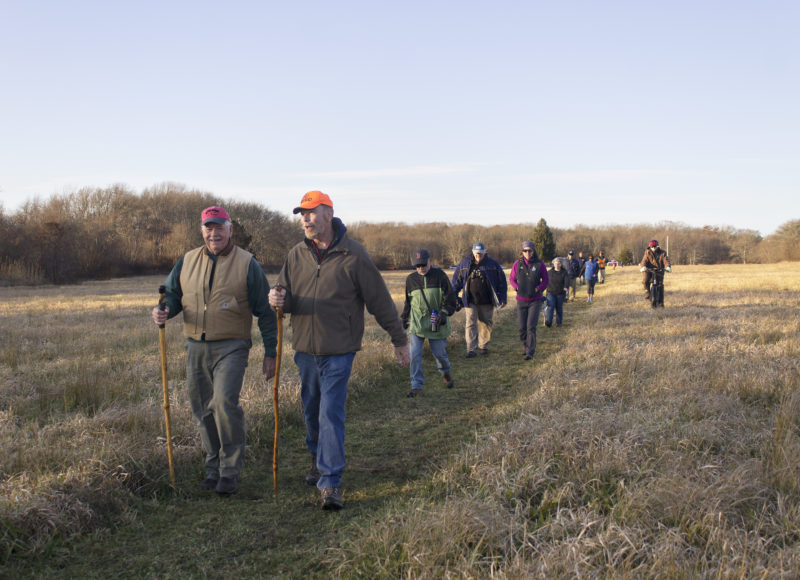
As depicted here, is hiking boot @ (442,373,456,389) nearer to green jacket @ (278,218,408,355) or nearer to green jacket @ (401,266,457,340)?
green jacket @ (401,266,457,340)

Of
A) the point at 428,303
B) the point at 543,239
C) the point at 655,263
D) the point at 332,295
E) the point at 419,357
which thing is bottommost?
the point at 419,357

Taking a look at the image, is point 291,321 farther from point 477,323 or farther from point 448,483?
point 477,323

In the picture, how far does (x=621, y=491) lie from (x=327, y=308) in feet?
8.54

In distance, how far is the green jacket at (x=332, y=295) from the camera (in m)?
4.72

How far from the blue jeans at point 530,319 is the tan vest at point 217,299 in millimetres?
7274

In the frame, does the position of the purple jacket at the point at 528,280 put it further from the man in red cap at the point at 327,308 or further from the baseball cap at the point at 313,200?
the baseball cap at the point at 313,200

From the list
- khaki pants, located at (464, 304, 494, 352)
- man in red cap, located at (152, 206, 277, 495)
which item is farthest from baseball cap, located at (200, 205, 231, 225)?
khaki pants, located at (464, 304, 494, 352)

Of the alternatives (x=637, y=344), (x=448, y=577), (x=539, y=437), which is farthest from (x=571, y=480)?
(x=637, y=344)

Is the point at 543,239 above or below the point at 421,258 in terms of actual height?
above

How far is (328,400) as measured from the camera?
15.5ft

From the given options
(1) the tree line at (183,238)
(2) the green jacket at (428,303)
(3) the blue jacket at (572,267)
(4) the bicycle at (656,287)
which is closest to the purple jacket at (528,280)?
(2) the green jacket at (428,303)

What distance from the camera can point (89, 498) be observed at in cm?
434

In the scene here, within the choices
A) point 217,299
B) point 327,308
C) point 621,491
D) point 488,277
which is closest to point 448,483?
point 621,491

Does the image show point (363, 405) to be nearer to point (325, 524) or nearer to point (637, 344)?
point (325, 524)
